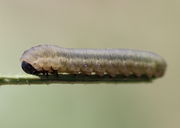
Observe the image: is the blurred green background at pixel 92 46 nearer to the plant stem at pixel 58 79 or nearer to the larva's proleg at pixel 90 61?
the larva's proleg at pixel 90 61

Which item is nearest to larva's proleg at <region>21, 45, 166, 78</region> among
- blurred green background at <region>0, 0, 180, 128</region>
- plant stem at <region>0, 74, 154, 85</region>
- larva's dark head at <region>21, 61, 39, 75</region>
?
larva's dark head at <region>21, 61, 39, 75</region>

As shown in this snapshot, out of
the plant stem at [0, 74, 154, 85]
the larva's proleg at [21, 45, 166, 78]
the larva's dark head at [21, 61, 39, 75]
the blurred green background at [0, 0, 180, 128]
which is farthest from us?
the blurred green background at [0, 0, 180, 128]

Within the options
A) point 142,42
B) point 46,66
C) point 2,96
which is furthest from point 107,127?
point 142,42

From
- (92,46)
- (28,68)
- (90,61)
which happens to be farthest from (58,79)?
(92,46)

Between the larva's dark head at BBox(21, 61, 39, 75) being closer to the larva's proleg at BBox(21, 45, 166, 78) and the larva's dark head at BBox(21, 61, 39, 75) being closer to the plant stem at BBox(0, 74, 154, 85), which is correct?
the larva's proleg at BBox(21, 45, 166, 78)

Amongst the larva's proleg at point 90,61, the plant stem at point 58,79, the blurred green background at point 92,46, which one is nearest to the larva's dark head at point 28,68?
the larva's proleg at point 90,61

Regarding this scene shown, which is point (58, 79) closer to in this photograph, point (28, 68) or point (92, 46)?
point (28, 68)
